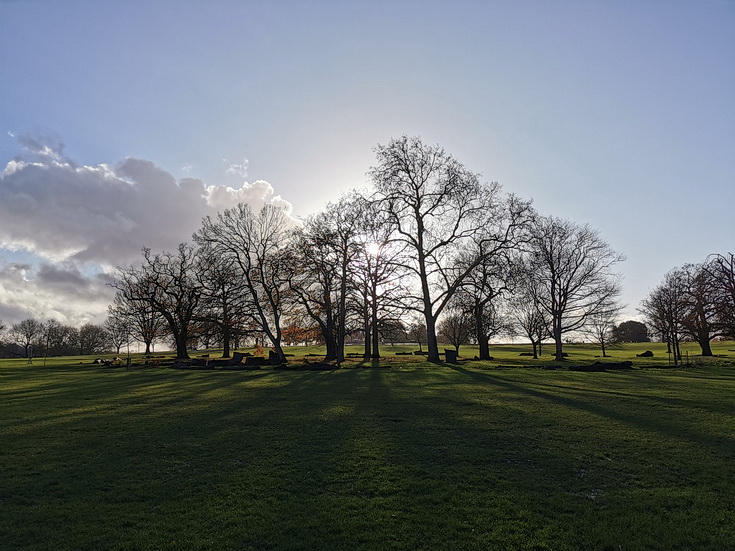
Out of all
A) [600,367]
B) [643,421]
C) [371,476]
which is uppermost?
[371,476]

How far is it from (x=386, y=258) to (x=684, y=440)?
98.1 ft

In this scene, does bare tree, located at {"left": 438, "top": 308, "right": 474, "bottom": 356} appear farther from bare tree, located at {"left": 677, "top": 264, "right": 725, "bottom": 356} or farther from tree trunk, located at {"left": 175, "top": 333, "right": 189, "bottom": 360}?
tree trunk, located at {"left": 175, "top": 333, "right": 189, "bottom": 360}

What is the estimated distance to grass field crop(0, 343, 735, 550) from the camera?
5.29 m

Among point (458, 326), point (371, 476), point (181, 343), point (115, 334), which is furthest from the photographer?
point (115, 334)

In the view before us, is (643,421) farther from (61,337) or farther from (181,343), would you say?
(61,337)

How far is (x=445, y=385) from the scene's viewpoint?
20.7 meters

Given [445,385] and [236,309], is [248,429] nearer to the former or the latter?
[445,385]

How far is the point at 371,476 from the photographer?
7.23m

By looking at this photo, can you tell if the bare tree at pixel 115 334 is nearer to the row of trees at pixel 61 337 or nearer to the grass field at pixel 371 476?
the row of trees at pixel 61 337

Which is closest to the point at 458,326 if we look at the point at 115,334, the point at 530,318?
the point at 530,318

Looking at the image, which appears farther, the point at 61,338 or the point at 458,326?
the point at 61,338

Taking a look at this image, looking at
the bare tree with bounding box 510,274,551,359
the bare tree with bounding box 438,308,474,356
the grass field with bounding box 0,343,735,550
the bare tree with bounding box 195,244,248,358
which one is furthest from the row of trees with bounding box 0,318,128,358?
the grass field with bounding box 0,343,735,550

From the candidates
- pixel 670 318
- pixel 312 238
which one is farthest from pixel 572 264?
pixel 312 238

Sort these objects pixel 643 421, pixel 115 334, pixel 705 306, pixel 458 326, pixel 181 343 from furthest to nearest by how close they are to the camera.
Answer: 1. pixel 115 334
2. pixel 458 326
3. pixel 181 343
4. pixel 705 306
5. pixel 643 421
